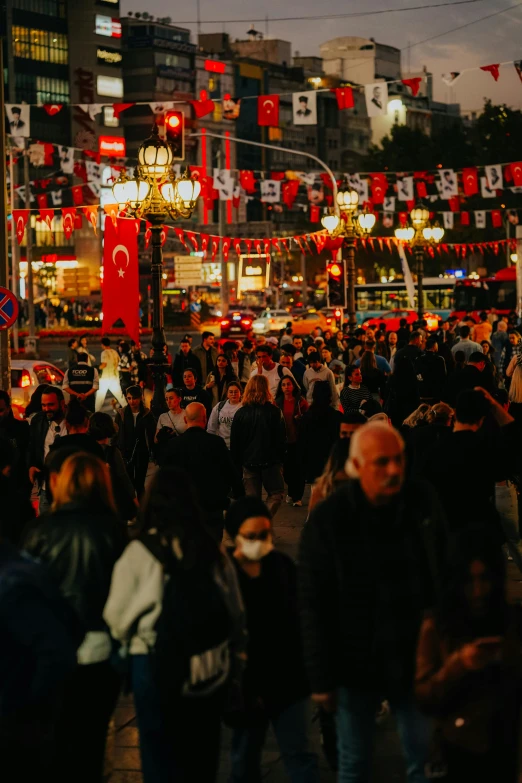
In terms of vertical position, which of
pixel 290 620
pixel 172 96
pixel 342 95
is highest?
pixel 172 96

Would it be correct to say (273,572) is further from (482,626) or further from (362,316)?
(362,316)

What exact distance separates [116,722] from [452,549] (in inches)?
129

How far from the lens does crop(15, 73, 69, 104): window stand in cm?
Answer: 11206

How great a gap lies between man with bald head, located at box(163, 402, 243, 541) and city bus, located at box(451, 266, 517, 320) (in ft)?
188

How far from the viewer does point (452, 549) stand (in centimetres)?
444

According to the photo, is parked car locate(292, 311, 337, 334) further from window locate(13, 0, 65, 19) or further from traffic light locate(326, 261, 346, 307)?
window locate(13, 0, 65, 19)

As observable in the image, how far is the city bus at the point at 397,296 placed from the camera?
6675 centimetres

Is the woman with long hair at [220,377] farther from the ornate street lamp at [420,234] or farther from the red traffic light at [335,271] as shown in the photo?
the ornate street lamp at [420,234]

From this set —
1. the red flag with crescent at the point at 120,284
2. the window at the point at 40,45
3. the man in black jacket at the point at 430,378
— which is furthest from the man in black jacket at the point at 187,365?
the window at the point at 40,45

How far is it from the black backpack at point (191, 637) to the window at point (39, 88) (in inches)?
4387

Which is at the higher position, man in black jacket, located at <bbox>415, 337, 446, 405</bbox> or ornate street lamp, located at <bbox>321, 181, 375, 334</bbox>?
ornate street lamp, located at <bbox>321, 181, 375, 334</bbox>

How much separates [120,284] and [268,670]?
13.8 metres

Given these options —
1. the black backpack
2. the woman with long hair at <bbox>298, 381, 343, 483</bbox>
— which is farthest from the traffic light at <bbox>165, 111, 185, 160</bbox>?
the black backpack

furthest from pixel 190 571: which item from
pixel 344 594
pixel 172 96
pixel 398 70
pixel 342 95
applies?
pixel 398 70
